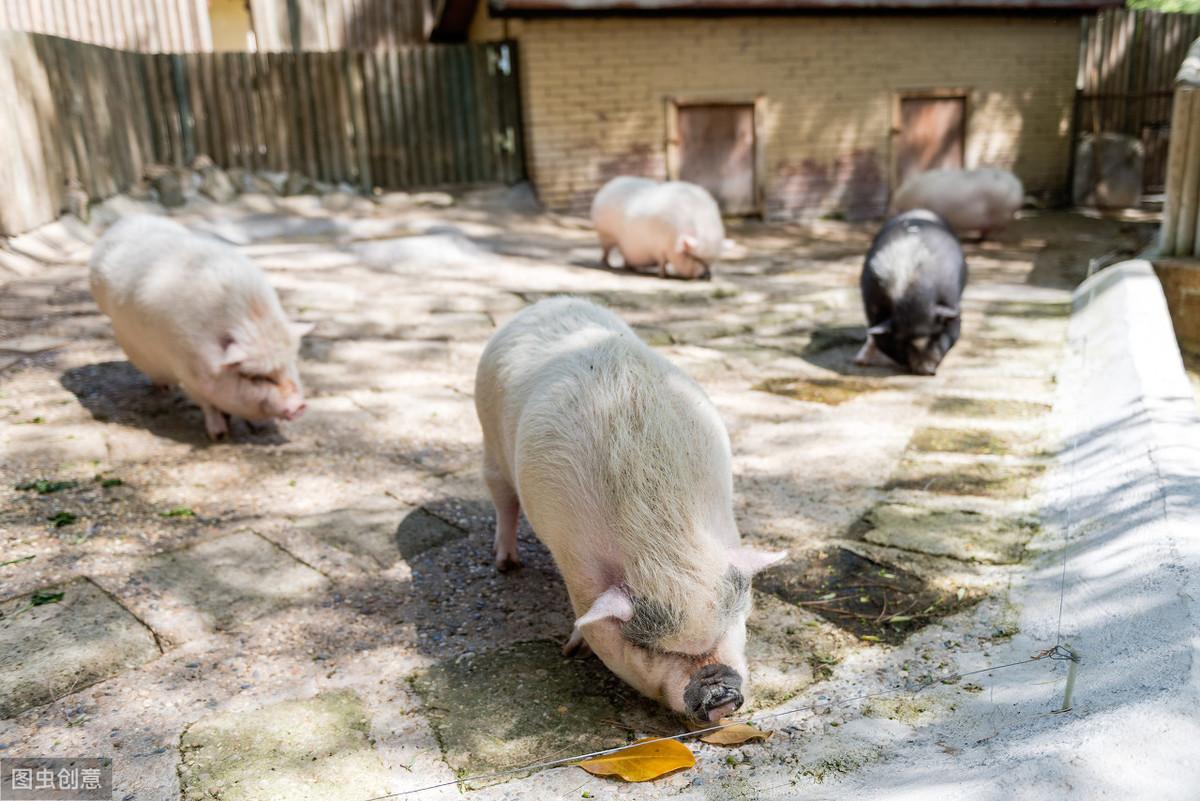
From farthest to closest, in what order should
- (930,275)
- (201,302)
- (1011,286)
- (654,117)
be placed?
(654,117), (1011,286), (930,275), (201,302)

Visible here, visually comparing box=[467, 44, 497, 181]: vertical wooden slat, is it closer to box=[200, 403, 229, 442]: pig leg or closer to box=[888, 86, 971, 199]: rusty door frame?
box=[888, 86, 971, 199]: rusty door frame

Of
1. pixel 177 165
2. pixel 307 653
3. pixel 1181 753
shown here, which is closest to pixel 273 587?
pixel 307 653

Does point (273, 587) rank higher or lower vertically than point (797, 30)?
lower

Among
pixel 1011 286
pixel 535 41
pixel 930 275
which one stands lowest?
pixel 1011 286

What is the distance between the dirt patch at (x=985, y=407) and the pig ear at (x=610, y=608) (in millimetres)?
3603

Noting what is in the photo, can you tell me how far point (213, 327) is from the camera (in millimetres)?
4805

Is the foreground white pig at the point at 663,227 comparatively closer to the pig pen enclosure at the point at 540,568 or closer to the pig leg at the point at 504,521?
the pig pen enclosure at the point at 540,568

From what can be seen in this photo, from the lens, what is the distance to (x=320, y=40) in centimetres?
1738

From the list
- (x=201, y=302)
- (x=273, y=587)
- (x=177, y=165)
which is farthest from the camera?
(x=177, y=165)

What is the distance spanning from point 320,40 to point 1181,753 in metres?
18.6

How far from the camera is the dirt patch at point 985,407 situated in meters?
5.28

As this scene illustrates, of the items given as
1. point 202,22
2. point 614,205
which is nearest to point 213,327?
point 614,205

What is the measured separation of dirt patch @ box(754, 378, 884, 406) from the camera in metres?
5.82

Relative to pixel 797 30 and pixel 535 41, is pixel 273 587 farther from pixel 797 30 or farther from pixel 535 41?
pixel 797 30
